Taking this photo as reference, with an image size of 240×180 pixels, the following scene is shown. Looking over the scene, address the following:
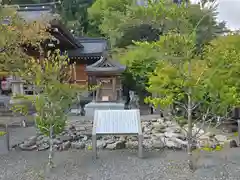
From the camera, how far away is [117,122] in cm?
520

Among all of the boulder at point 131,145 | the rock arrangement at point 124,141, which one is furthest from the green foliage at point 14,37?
the boulder at point 131,145

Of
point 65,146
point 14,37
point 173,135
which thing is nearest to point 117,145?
point 65,146

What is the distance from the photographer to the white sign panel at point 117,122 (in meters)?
4.95

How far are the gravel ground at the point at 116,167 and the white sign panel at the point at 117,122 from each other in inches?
20.5

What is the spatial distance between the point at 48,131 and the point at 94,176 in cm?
113

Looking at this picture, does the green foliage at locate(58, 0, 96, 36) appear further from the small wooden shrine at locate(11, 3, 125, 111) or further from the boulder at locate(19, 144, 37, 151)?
the boulder at locate(19, 144, 37, 151)

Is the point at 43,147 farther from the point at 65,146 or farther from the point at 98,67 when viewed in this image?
the point at 98,67

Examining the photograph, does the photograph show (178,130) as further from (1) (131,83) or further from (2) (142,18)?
(1) (131,83)

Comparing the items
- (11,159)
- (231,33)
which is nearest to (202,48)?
(231,33)

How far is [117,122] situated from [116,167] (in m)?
1.04

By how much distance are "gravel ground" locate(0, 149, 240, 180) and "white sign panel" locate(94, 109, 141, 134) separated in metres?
0.52

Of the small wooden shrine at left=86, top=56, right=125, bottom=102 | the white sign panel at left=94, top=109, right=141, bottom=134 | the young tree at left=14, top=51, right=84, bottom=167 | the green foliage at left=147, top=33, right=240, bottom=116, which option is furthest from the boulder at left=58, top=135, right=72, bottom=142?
the small wooden shrine at left=86, top=56, right=125, bottom=102

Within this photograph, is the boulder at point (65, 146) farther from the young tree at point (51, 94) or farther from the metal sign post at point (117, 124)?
the young tree at point (51, 94)

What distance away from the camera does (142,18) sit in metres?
4.06
